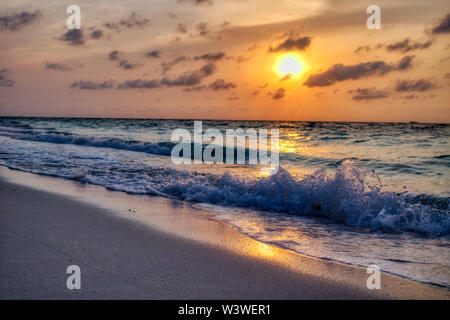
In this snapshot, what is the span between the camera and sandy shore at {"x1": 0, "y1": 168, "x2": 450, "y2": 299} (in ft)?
11.0

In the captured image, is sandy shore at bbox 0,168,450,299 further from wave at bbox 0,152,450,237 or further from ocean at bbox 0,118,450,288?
wave at bbox 0,152,450,237

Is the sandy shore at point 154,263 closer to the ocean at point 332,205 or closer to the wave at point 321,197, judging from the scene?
the ocean at point 332,205

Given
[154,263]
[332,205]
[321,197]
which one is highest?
[321,197]

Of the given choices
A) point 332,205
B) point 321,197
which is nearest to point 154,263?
point 332,205

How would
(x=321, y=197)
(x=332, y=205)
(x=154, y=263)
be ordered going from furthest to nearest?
1. (x=321, y=197)
2. (x=332, y=205)
3. (x=154, y=263)

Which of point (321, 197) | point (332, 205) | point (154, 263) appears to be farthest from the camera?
point (321, 197)

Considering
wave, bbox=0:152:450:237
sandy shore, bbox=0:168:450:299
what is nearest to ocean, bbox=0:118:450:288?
wave, bbox=0:152:450:237

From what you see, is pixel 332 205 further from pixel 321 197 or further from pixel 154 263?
pixel 154 263

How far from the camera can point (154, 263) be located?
13.1 ft

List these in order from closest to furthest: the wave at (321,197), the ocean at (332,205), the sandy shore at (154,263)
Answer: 1. the sandy shore at (154,263)
2. the ocean at (332,205)
3. the wave at (321,197)

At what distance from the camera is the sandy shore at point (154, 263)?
3.34 meters

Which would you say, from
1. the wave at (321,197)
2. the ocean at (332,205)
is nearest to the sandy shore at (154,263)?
the ocean at (332,205)

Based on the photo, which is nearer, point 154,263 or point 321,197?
point 154,263
